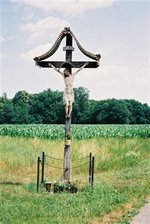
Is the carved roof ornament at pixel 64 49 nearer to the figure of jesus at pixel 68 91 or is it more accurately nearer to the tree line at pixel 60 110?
the figure of jesus at pixel 68 91

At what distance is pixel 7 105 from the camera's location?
310 feet

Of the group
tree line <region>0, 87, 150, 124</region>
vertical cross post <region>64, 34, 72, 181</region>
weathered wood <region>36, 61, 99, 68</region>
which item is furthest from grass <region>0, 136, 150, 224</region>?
tree line <region>0, 87, 150, 124</region>

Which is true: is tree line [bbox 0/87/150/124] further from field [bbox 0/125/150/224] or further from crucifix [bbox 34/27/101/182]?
crucifix [bbox 34/27/101/182]

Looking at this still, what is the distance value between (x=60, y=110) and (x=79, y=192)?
82.9 m

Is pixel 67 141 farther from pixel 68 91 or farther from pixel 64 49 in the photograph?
pixel 64 49

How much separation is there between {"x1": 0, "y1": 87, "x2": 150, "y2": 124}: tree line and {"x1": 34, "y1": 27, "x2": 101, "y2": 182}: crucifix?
76.9m

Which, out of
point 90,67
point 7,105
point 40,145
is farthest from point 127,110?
point 90,67

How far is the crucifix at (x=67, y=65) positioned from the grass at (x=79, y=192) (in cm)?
130

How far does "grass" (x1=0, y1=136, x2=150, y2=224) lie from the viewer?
380 inches

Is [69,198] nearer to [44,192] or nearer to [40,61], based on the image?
[44,192]

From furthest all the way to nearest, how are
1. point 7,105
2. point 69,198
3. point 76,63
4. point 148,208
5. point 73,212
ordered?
point 7,105
point 76,63
point 69,198
point 148,208
point 73,212

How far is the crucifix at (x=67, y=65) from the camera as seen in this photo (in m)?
13.2

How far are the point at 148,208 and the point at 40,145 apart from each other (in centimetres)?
1382

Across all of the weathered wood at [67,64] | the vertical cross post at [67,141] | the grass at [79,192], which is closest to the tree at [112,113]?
the grass at [79,192]
